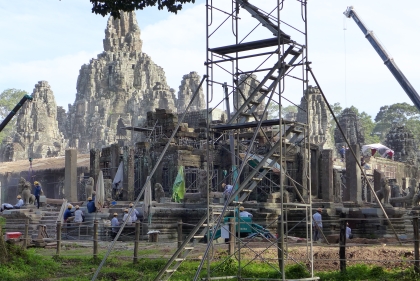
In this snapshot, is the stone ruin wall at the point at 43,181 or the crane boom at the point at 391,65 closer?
the crane boom at the point at 391,65

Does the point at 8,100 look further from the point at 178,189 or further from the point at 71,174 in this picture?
the point at 178,189

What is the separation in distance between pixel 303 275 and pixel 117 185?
2367cm

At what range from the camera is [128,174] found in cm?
3472

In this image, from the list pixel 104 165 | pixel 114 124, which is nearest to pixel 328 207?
pixel 104 165

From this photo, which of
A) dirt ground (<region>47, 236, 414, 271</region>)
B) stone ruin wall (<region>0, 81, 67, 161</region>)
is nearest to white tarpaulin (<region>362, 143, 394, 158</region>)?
dirt ground (<region>47, 236, 414, 271</region>)

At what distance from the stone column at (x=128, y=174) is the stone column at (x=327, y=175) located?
9.50 meters

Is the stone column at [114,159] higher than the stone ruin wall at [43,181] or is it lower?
higher

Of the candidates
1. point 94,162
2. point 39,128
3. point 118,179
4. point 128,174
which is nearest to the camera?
point 128,174

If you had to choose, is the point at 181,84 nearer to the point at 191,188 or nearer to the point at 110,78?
the point at 110,78

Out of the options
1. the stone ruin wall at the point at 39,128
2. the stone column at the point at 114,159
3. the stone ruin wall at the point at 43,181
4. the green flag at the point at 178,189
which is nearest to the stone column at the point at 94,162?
the stone column at the point at 114,159

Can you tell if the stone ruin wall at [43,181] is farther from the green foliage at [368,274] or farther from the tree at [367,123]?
the tree at [367,123]

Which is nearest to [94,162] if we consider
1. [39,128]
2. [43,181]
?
[43,181]

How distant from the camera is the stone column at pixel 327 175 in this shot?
102ft

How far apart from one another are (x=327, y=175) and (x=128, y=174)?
9941mm
